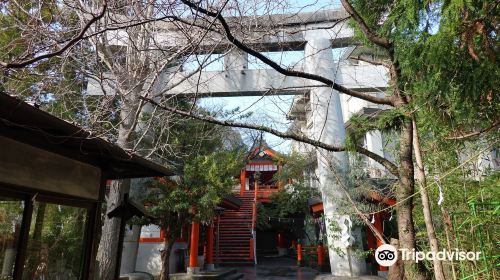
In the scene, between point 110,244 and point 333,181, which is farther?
point 333,181

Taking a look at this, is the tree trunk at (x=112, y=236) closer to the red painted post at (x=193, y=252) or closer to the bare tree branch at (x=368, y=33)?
the bare tree branch at (x=368, y=33)

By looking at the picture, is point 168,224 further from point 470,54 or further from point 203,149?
point 470,54

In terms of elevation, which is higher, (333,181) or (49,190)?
(333,181)

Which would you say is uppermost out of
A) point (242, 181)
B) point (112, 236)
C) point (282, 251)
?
point (242, 181)

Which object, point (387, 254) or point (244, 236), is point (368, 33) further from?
point (244, 236)

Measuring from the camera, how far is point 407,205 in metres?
3.75

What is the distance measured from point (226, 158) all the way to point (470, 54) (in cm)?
762

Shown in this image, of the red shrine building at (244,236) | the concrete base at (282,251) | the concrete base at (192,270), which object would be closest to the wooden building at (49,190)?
the red shrine building at (244,236)

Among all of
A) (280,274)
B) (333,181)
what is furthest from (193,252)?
(333,181)

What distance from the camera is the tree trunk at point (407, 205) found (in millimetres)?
3633

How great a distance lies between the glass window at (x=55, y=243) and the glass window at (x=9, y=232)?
0.64 ft

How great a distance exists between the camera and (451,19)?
9.31 feet

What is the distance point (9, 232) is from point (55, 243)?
0.89 metres

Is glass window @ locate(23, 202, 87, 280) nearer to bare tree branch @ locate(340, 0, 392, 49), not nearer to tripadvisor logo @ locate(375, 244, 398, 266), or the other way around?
tripadvisor logo @ locate(375, 244, 398, 266)
